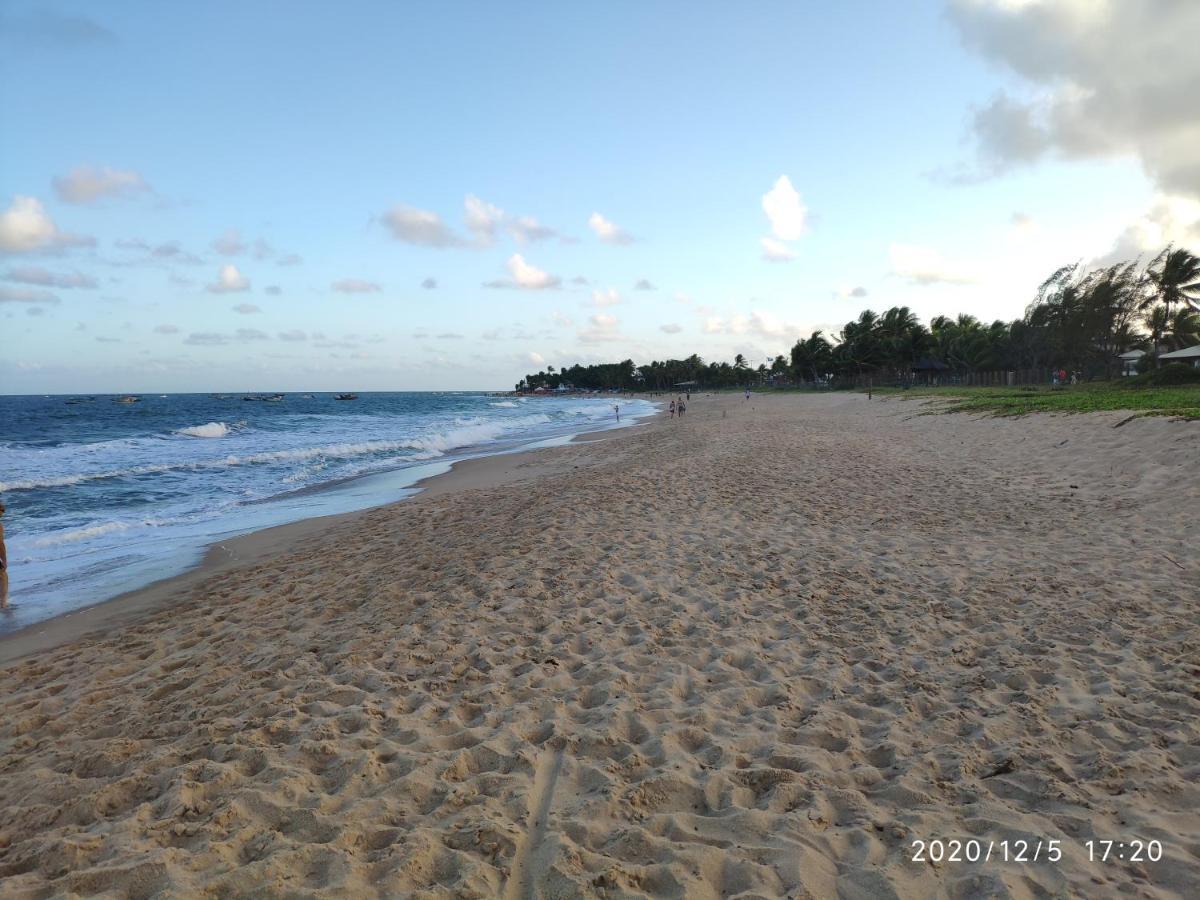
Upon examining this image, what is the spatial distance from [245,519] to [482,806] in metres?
11.9

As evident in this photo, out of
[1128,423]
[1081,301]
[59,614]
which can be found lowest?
[59,614]

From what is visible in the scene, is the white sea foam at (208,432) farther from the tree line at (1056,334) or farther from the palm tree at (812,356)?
the palm tree at (812,356)

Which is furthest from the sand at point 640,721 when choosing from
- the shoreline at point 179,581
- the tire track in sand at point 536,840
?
the shoreline at point 179,581

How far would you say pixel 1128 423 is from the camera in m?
13.1

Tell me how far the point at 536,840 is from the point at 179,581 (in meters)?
7.69

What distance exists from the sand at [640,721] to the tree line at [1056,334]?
47.3 metres

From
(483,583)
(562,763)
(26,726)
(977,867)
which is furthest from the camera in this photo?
(483,583)

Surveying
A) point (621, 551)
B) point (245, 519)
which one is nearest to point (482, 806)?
point (621, 551)

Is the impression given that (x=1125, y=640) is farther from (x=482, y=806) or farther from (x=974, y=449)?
(x=974, y=449)

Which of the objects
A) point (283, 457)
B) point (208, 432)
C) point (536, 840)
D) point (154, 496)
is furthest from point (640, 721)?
point (208, 432)

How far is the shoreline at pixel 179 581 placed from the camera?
6.47m

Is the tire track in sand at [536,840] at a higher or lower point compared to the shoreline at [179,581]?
higher

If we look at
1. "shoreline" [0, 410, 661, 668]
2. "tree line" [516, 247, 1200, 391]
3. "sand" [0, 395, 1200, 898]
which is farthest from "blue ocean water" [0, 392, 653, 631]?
"tree line" [516, 247, 1200, 391]

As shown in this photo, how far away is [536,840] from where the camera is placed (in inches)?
112
